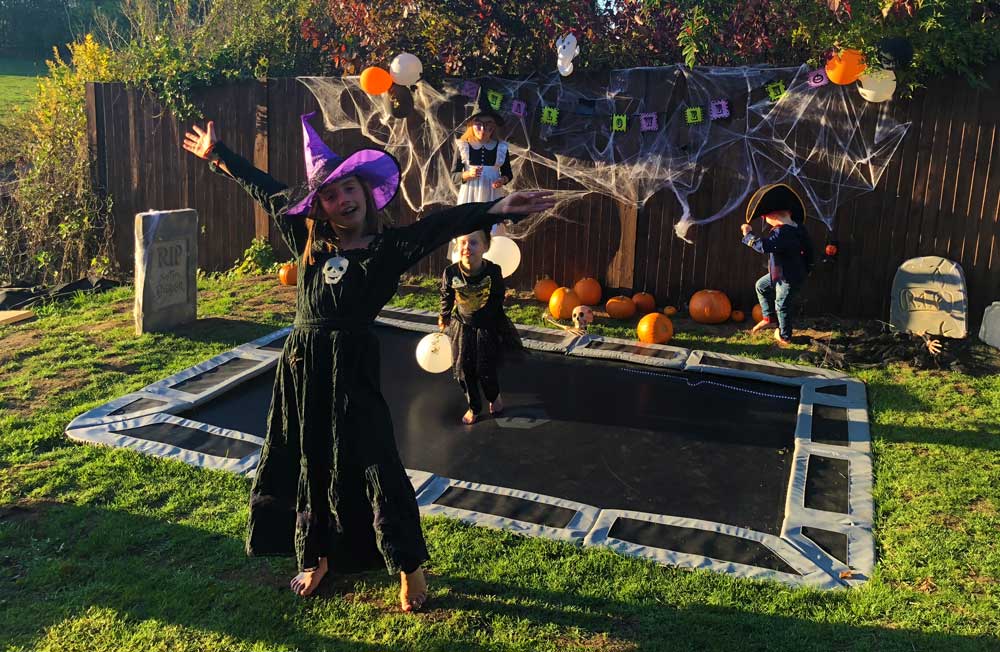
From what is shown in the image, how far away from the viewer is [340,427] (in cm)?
325

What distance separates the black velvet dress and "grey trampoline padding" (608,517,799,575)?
3.77 feet

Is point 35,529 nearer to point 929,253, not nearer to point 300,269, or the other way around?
point 300,269

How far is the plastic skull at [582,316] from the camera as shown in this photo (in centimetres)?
727

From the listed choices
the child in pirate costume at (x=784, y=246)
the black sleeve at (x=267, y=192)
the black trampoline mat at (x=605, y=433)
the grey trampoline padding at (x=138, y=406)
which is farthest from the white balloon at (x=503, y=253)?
the black sleeve at (x=267, y=192)

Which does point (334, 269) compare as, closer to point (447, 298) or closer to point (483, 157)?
point (447, 298)

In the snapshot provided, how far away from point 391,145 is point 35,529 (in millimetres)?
6257

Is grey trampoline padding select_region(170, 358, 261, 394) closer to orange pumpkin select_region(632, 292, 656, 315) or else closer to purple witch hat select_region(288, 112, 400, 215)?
purple witch hat select_region(288, 112, 400, 215)

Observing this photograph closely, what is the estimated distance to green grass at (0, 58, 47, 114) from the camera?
2089cm

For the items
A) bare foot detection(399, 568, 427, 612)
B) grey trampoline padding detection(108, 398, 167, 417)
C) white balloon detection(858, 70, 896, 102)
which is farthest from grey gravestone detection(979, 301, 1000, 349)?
grey trampoline padding detection(108, 398, 167, 417)

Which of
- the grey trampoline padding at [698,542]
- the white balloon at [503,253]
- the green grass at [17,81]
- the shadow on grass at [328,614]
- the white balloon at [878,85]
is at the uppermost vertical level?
the green grass at [17,81]

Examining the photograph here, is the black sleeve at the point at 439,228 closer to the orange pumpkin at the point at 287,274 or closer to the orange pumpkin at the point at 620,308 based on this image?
the orange pumpkin at the point at 620,308

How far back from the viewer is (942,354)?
6652mm

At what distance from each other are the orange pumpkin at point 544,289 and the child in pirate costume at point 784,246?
2.22 m

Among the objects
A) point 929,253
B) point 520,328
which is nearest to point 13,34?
point 520,328
